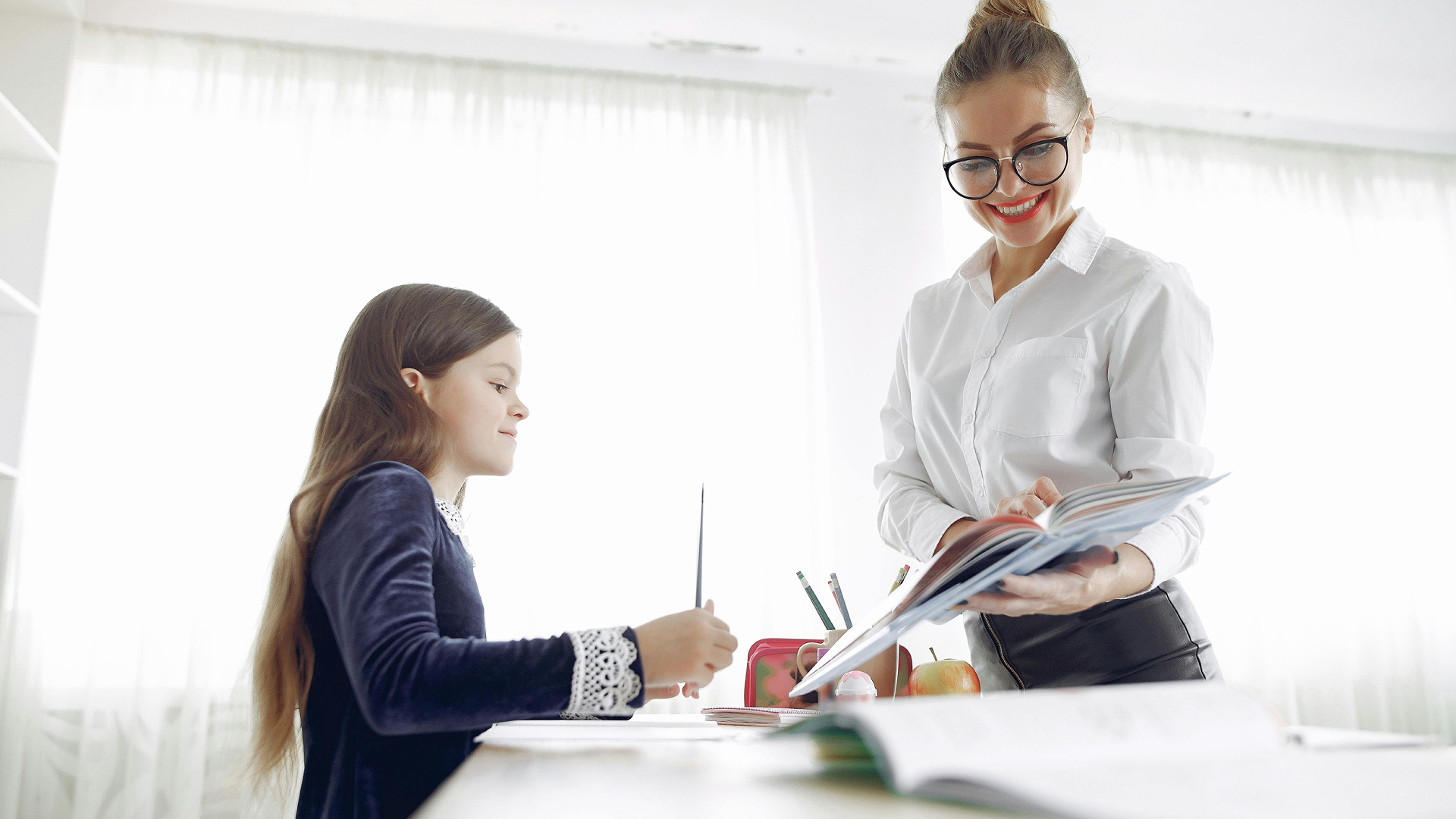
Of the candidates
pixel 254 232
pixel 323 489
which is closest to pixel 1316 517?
pixel 323 489

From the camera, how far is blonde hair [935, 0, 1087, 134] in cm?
115

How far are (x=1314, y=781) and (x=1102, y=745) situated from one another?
7 centimetres

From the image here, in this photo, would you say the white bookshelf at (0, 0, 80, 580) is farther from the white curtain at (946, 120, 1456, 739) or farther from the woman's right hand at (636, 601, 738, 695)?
the white curtain at (946, 120, 1456, 739)

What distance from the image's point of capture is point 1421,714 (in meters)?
2.96

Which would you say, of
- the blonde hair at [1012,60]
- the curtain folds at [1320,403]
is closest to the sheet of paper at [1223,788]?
the blonde hair at [1012,60]

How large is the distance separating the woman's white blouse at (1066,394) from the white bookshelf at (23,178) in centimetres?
217

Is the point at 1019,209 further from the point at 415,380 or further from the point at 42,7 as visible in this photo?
the point at 42,7

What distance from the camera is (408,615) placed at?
770 mm

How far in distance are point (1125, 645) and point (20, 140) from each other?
8.82 feet

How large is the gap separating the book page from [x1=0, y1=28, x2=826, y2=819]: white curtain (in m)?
2.23

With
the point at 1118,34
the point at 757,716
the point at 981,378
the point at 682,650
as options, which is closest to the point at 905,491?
the point at 981,378

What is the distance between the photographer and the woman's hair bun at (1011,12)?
1.34 m

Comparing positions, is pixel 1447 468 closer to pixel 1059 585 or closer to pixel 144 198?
pixel 1059 585

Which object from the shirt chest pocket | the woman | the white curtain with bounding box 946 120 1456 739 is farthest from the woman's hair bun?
the white curtain with bounding box 946 120 1456 739
